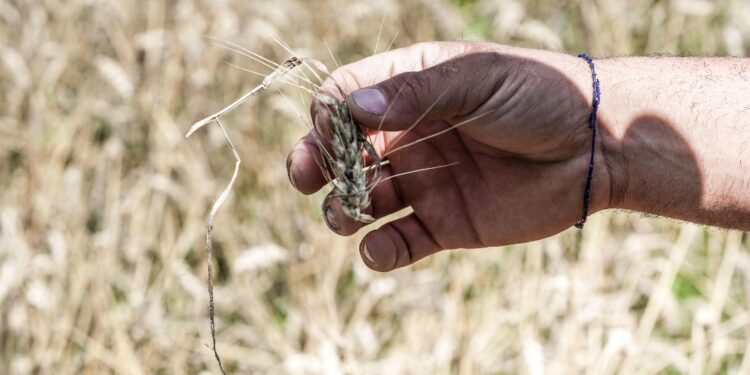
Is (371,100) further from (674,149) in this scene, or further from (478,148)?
(674,149)

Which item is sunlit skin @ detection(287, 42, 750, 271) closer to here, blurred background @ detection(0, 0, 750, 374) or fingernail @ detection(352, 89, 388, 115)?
fingernail @ detection(352, 89, 388, 115)

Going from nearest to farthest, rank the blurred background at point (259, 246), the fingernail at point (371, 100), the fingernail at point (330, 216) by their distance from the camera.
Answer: the fingernail at point (371, 100)
the fingernail at point (330, 216)
the blurred background at point (259, 246)

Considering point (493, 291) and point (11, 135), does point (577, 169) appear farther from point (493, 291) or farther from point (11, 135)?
point (11, 135)

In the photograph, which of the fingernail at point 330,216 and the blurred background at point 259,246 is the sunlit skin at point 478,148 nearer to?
the fingernail at point 330,216

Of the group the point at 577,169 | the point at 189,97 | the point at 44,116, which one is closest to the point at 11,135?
the point at 44,116

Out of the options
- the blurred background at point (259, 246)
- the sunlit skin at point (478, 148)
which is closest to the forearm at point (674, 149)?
the sunlit skin at point (478, 148)

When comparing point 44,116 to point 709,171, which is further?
point 44,116

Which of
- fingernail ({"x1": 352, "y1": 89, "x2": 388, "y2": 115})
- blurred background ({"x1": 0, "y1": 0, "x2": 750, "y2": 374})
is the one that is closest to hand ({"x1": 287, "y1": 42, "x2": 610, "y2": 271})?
fingernail ({"x1": 352, "y1": 89, "x2": 388, "y2": 115})

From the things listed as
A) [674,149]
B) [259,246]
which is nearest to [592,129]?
[674,149]
